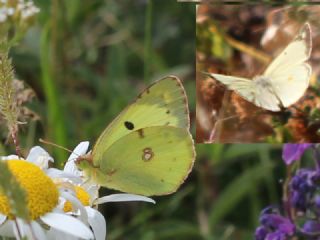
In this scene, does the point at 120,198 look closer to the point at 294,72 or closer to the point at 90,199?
the point at 90,199

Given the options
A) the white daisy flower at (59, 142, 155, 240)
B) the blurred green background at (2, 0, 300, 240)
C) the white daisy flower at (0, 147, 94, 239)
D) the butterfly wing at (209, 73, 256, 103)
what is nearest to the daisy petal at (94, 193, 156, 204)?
the white daisy flower at (59, 142, 155, 240)

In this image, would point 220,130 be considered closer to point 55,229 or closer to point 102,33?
point 55,229

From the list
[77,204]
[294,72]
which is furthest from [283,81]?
[77,204]

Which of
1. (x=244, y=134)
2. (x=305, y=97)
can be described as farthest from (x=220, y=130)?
(x=305, y=97)

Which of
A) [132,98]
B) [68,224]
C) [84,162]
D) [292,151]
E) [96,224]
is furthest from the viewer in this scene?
[132,98]

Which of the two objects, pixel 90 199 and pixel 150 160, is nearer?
pixel 90 199

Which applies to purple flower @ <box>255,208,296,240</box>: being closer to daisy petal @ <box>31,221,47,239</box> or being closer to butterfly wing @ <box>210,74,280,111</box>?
butterfly wing @ <box>210,74,280,111</box>

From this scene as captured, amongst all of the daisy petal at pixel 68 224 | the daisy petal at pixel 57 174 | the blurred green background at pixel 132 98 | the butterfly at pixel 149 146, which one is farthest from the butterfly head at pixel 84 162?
the blurred green background at pixel 132 98
